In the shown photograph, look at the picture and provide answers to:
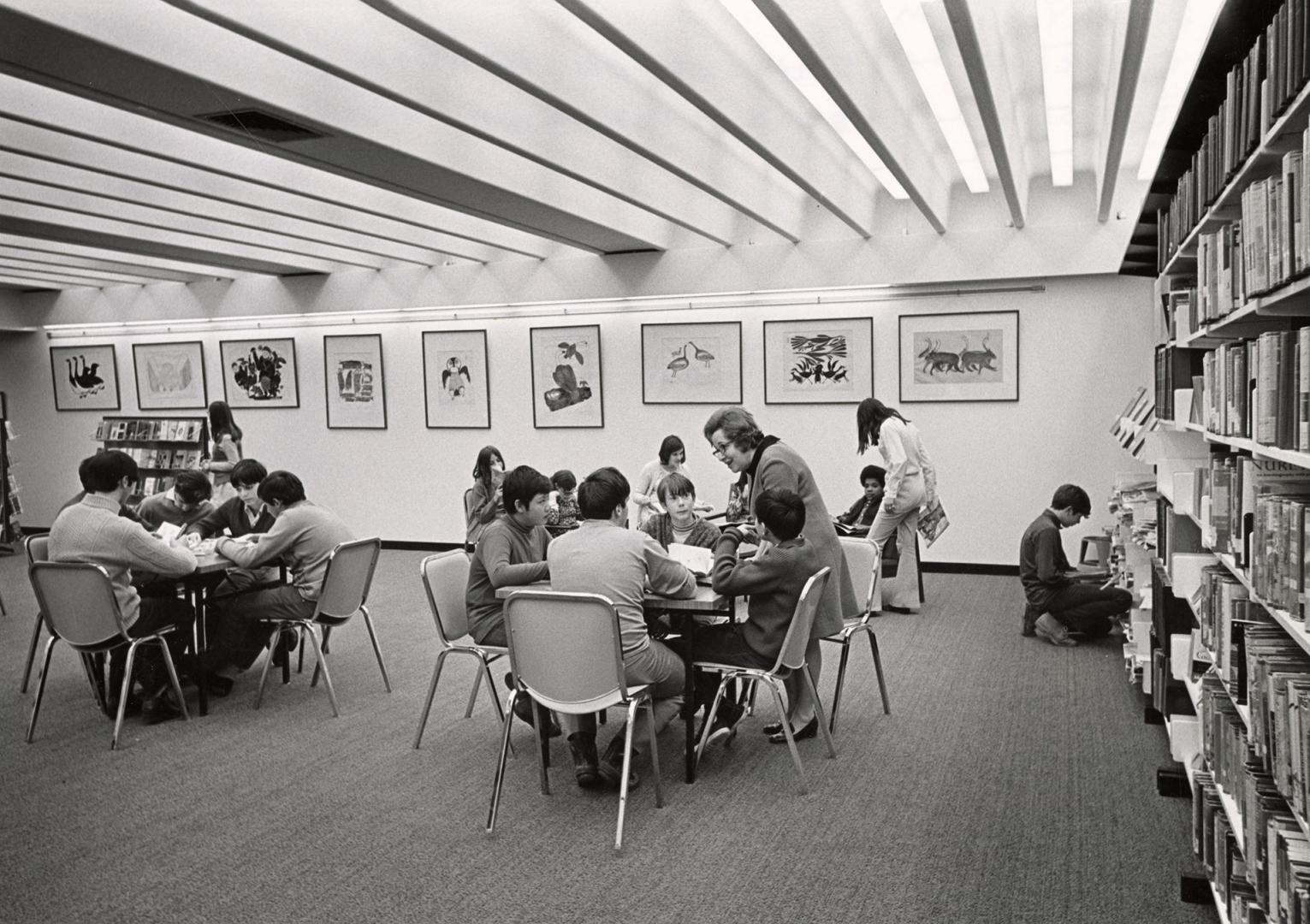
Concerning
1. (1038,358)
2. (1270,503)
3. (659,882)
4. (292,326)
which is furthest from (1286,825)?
(292,326)

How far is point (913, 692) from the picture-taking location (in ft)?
17.7

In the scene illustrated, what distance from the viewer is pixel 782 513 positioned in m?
4.10

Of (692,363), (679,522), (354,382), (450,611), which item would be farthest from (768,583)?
(354,382)

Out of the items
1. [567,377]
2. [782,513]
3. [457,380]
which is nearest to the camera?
[782,513]

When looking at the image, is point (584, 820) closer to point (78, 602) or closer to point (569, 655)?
point (569, 655)

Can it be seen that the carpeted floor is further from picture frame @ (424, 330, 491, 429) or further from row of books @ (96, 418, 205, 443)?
row of books @ (96, 418, 205, 443)

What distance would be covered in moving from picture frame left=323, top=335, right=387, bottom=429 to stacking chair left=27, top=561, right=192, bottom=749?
20.0 feet

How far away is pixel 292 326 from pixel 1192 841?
9.86 metres

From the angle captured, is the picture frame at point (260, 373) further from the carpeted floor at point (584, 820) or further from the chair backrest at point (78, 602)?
the chair backrest at point (78, 602)

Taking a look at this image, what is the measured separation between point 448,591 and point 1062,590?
383 centimetres

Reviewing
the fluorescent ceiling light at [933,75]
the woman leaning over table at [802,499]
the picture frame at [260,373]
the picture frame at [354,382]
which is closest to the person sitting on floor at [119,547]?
the woman leaning over table at [802,499]

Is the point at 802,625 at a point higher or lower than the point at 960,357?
lower

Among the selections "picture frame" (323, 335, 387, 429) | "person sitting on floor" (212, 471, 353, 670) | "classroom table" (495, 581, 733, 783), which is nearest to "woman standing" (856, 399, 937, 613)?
"classroom table" (495, 581, 733, 783)

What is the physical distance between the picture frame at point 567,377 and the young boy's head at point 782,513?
5.92 metres
